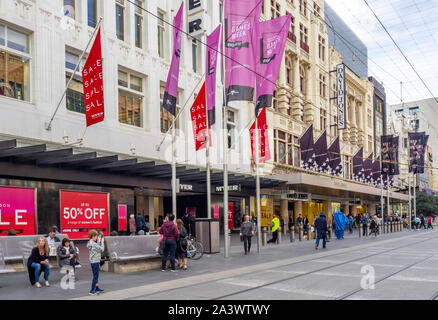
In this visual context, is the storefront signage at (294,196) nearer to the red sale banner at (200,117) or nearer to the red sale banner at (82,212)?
the red sale banner at (200,117)

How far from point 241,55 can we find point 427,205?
54899 mm

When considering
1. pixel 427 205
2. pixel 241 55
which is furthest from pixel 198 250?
pixel 427 205

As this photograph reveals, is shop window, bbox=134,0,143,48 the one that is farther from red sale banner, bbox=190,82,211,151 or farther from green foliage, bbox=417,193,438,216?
green foliage, bbox=417,193,438,216

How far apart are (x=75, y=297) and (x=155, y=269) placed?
482 cm

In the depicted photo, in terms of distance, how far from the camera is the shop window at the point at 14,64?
726 inches

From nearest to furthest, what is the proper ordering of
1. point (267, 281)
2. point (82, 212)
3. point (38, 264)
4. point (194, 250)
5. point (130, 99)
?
point (38, 264), point (267, 281), point (194, 250), point (82, 212), point (130, 99)

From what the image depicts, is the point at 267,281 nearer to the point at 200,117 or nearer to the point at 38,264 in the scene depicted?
Result: the point at 38,264

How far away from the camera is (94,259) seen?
10.2m

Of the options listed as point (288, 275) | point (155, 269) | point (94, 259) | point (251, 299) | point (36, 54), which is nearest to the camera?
point (251, 299)

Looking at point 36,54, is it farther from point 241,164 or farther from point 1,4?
point 241,164

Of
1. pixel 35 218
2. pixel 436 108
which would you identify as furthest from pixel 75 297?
pixel 436 108

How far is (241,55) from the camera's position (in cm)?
1878

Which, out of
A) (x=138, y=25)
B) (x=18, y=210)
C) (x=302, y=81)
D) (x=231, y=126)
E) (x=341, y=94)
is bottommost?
(x=18, y=210)

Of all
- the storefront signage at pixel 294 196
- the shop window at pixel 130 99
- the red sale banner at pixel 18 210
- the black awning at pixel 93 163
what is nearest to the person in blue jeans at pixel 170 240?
A: the black awning at pixel 93 163
